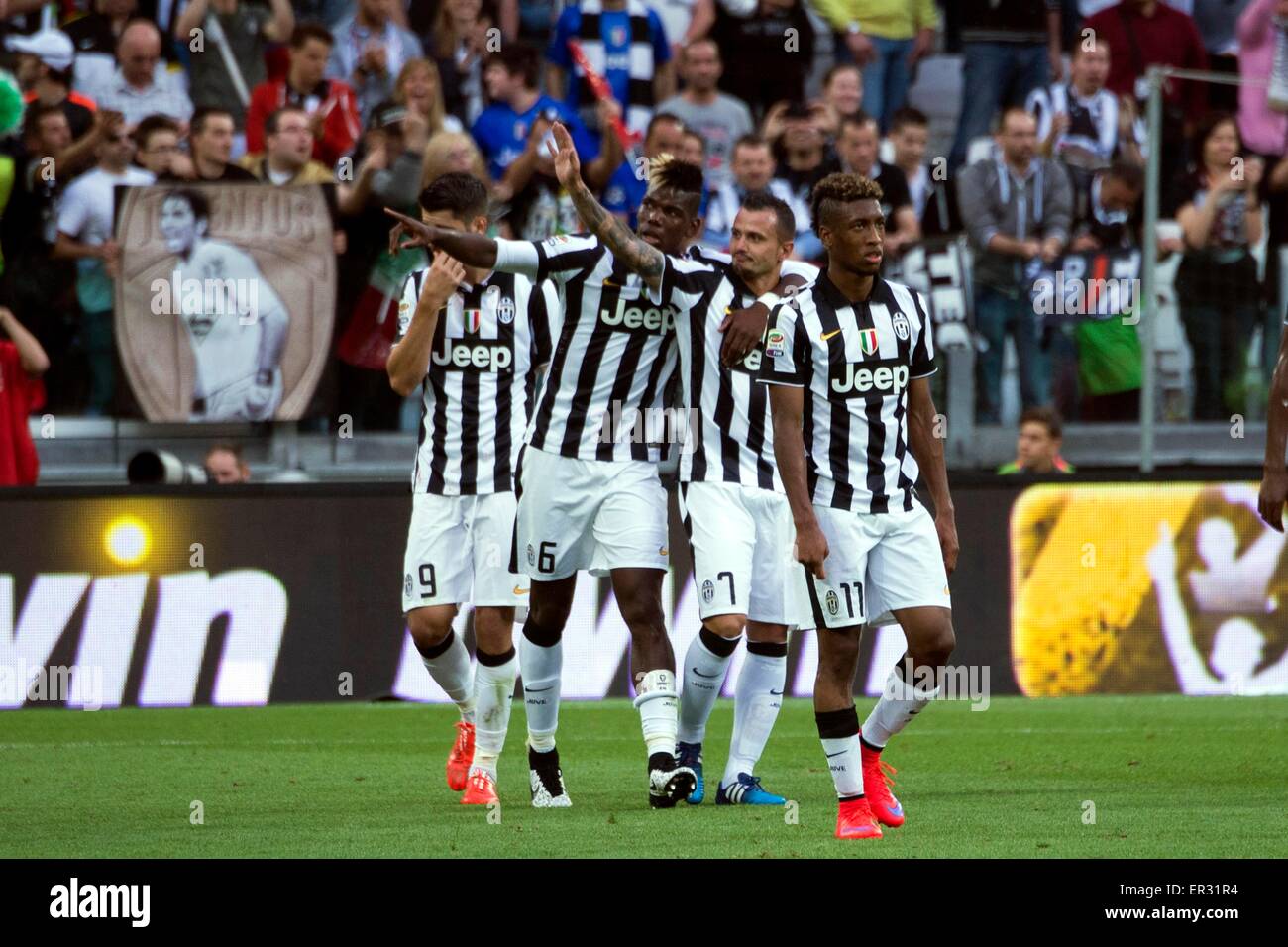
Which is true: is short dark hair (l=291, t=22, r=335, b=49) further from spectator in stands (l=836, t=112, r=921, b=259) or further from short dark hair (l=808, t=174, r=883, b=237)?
short dark hair (l=808, t=174, r=883, b=237)

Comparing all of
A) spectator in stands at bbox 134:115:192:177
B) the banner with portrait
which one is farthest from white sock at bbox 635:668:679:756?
spectator in stands at bbox 134:115:192:177

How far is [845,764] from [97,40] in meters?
9.89

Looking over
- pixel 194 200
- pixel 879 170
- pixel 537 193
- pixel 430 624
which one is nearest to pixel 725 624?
pixel 430 624

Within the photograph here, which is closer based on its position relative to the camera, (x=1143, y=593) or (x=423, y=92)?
(x=1143, y=593)

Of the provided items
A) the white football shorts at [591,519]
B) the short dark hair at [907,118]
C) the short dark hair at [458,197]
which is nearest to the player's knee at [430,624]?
the white football shorts at [591,519]

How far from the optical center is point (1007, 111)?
14180mm

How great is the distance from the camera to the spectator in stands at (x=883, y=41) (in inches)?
629

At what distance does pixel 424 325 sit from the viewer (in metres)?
8.54

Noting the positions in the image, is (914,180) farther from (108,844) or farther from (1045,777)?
(108,844)

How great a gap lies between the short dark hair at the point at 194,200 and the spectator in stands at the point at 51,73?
1226 mm

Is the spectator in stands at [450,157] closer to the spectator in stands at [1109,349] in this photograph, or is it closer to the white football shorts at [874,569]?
the spectator in stands at [1109,349]

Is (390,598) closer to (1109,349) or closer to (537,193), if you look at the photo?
(537,193)
